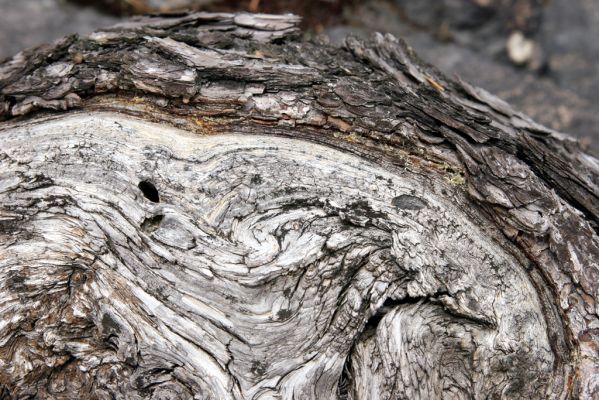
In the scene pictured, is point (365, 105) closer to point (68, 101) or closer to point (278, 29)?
point (278, 29)

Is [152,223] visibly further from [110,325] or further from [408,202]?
[408,202]

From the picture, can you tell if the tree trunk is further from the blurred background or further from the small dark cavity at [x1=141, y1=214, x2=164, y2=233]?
the blurred background

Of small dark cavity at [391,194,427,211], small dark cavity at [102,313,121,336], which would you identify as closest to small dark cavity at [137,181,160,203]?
small dark cavity at [102,313,121,336]

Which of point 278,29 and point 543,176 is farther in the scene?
point 278,29

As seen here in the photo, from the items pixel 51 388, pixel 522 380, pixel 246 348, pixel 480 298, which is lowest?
pixel 51 388

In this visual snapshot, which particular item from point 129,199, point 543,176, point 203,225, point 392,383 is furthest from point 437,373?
point 129,199

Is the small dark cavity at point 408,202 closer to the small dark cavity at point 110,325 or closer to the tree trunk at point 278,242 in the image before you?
the tree trunk at point 278,242

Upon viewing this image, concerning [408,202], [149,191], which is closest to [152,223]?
[149,191]
